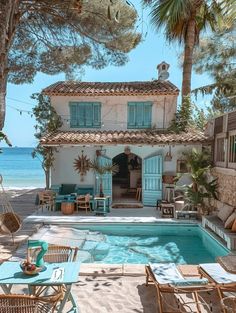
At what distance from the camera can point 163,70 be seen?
19562 millimetres

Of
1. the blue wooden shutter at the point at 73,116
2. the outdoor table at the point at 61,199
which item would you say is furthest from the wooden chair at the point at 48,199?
the blue wooden shutter at the point at 73,116

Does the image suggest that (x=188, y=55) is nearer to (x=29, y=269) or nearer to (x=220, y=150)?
(x=220, y=150)

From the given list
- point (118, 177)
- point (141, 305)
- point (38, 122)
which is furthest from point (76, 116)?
point (141, 305)

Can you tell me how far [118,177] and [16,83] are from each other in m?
9.30

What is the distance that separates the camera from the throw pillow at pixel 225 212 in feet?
36.4

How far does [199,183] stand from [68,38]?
945 cm

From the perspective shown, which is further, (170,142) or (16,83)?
(16,83)

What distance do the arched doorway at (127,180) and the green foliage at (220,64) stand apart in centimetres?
642

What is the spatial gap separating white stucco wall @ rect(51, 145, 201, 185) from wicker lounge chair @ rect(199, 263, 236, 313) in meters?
10.1

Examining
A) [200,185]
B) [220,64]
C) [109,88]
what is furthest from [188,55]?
[200,185]

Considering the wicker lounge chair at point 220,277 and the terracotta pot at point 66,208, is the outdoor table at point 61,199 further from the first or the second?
the wicker lounge chair at point 220,277

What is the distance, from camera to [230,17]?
16.4 ft

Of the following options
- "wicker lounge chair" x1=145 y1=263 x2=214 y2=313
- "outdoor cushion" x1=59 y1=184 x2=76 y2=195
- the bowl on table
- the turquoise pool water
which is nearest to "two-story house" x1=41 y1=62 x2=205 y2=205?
"outdoor cushion" x1=59 y1=184 x2=76 y2=195

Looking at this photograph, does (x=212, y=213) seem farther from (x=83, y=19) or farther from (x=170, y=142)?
(x=83, y=19)
